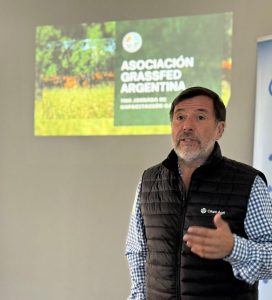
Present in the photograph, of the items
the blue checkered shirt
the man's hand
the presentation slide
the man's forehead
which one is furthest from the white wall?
the man's hand

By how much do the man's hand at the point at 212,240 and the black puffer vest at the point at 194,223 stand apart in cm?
16

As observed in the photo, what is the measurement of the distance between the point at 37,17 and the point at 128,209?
1544mm

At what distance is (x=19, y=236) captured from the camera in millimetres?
3453

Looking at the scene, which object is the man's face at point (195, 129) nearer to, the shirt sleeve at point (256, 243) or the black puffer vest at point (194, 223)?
the black puffer vest at point (194, 223)

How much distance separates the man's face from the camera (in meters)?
1.75

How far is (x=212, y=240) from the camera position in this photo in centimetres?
145

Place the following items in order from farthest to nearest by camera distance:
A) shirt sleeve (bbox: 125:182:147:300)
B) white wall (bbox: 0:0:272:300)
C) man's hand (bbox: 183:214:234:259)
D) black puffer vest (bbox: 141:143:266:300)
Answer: white wall (bbox: 0:0:272:300), shirt sleeve (bbox: 125:182:147:300), black puffer vest (bbox: 141:143:266:300), man's hand (bbox: 183:214:234:259)

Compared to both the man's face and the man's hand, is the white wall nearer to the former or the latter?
the man's face

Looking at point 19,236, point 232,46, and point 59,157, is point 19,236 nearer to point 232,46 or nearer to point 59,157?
point 59,157

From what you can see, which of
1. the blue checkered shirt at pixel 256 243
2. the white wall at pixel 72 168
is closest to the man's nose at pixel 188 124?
the blue checkered shirt at pixel 256 243

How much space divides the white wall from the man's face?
124cm

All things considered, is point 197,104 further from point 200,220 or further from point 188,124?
point 200,220

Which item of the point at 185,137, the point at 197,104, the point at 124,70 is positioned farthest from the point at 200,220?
the point at 124,70

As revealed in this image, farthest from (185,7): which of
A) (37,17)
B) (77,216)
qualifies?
(77,216)
